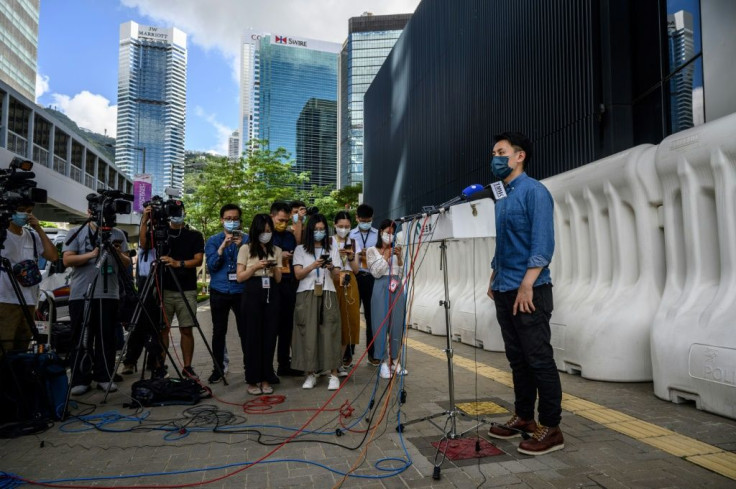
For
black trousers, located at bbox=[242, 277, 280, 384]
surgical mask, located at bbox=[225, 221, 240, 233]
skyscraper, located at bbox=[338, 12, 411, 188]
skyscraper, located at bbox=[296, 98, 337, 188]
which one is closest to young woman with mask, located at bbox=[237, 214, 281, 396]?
black trousers, located at bbox=[242, 277, 280, 384]

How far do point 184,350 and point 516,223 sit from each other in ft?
→ 13.7

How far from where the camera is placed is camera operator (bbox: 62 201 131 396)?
5.16 metres

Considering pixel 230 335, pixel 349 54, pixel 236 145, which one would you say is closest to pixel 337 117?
pixel 349 54

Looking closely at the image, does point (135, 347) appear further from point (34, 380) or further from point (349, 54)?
point (349, 54)

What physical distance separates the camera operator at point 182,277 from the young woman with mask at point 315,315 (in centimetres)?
130

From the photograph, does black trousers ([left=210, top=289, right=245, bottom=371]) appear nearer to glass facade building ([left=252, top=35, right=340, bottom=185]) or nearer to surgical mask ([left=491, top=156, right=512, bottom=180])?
surgical mask ([left=491, top=156, right=512, bottom=180])

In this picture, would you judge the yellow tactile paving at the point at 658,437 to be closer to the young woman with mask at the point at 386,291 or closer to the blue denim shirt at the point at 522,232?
the blue denim shirt at the point at 522,232

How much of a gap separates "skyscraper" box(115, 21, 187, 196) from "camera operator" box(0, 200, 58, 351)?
233 ft

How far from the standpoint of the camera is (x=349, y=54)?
7775cm

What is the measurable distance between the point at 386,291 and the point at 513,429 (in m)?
2.75

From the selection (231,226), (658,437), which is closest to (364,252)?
(231,226)

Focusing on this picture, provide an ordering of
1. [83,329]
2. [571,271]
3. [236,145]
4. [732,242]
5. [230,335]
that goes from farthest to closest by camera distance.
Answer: [236,145], [230,335], [571,271], [83,329], [732,242]

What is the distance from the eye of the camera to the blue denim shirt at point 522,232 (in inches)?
126

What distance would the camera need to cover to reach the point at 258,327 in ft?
16.8
